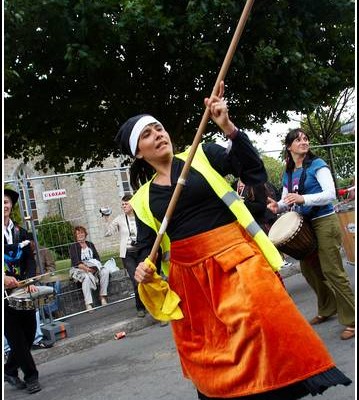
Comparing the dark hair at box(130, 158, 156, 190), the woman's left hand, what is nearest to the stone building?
the dark hair at box(130, 158, 156, 190)

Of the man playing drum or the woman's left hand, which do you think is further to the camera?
the man playing drum

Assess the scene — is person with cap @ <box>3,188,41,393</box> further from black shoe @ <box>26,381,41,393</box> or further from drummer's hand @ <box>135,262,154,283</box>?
drummer's hand @ <box>135,262,154,283</box>

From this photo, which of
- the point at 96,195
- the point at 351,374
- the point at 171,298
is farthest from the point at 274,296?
the point at 96,195

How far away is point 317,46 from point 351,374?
7.67m

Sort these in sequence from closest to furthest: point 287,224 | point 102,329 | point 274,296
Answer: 1. point 274,296
2. point 287,224
3. point 102,329

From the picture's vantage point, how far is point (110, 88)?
9391mm

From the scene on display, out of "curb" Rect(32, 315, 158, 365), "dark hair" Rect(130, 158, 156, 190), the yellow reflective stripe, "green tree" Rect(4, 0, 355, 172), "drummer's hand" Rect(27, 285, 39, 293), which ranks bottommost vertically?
"curb" Rect(32, 315, 158, 365)

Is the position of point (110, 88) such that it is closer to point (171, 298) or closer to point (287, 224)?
point (287, 224)

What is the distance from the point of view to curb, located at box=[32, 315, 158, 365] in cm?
621

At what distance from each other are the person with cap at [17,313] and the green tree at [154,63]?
2.97 meters

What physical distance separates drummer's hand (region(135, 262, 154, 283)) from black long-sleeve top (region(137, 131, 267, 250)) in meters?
0.21

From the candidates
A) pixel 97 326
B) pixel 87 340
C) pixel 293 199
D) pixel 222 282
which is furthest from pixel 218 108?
pixel 97 326

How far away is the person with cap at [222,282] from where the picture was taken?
2.38m

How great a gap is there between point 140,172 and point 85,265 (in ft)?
16.1
